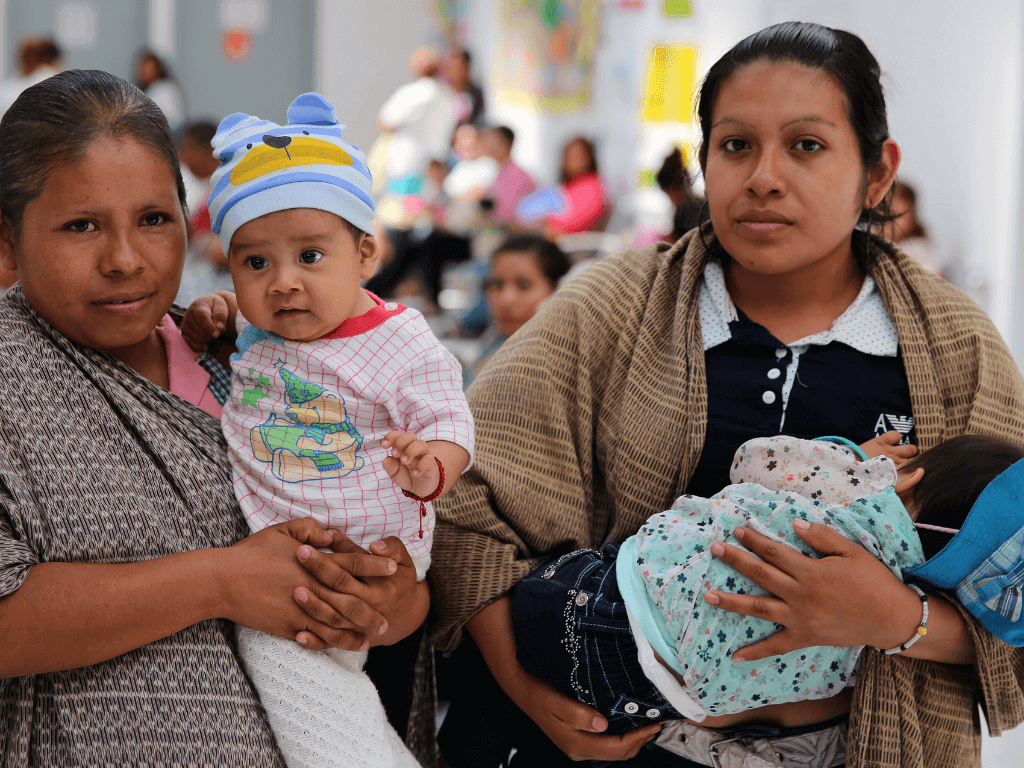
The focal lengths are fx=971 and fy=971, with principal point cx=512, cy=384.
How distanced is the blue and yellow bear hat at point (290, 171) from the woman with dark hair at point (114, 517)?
0.07 m

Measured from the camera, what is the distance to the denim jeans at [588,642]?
1307 millimetres

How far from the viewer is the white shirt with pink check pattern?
129cm

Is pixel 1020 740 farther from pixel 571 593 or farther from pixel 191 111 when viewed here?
pixel 191 111

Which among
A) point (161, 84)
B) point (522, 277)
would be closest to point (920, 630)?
point (522, 277)

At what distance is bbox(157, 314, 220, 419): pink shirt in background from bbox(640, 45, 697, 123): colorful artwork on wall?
646 cm

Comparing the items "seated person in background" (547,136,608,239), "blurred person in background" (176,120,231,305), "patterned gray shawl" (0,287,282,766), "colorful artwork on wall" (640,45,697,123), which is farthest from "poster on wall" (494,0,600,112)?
"patterned gray shawl" (0,287,282,766)

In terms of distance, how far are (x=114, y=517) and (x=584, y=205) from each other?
20.5ft

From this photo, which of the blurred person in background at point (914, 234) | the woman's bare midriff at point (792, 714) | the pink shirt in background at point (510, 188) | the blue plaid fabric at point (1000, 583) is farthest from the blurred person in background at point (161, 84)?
the blue plaid fabric at point (1000, 583)

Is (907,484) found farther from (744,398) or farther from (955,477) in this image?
(744,398)

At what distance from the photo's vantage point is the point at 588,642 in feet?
4.33

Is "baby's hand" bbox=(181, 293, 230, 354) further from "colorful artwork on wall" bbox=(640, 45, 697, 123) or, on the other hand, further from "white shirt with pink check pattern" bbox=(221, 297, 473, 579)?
"colorful artwork on wall" bbox=(640, 45, 697, 123)

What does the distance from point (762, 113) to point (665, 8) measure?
6.45 m

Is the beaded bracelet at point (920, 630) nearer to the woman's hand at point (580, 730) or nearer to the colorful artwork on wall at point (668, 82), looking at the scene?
the woman's hand at point (580, 730)

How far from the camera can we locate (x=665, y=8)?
24.2 ft
